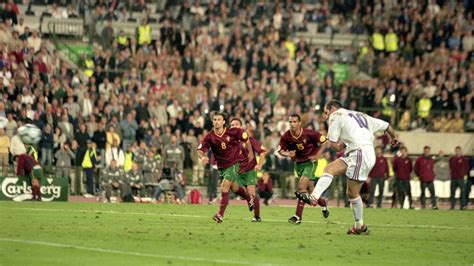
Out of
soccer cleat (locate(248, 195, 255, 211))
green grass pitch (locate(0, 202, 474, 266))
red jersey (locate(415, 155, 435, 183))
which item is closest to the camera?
green grass pitch (locate(0, 202, 474, 266))

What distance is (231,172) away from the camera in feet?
76.9

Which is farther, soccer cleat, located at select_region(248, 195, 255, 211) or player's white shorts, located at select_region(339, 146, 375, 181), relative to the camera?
Answer: soccer cleat, located at select_region(248, 195, 255, 211)

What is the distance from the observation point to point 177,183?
34938 mm

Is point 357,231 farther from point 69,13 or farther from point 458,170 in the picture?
point 69,13

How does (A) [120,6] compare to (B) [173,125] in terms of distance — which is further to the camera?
(A) [120,6]

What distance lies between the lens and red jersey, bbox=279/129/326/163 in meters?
24.1

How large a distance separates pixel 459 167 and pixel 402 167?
1.80m

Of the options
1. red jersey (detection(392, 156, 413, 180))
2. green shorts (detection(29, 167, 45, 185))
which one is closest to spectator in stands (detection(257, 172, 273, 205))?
red jersey (detection(392, 156, 413, 180))

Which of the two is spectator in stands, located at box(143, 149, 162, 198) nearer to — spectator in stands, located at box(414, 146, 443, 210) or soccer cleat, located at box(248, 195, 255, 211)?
spectator in stands, located at box(414, 146, 443, 210)

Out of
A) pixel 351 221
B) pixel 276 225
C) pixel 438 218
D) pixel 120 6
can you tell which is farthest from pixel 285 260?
pixel 120 6

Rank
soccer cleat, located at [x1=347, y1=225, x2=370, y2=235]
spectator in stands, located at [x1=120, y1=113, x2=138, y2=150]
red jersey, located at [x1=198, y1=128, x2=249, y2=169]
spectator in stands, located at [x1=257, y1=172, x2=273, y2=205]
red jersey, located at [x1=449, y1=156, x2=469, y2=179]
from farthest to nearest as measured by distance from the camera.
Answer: spectator in stands, located at [x1=120, y1=113, x2=138, y2=150], red jersey, located at [x1=449, y1=156, x2=469, y2=179], spectator in stands, located at [x1=257, y1=172, x2=273, y2=205], red jersey, located at [x1=198, y1=128, x2=249, y2=169], soccer cleat, located at [x1=347, y1=225, x2=370, y2=235]

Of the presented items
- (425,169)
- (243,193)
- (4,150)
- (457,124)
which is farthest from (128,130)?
(243,193)

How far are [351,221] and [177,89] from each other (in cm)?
1572

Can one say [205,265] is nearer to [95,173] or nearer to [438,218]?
[438,218]
